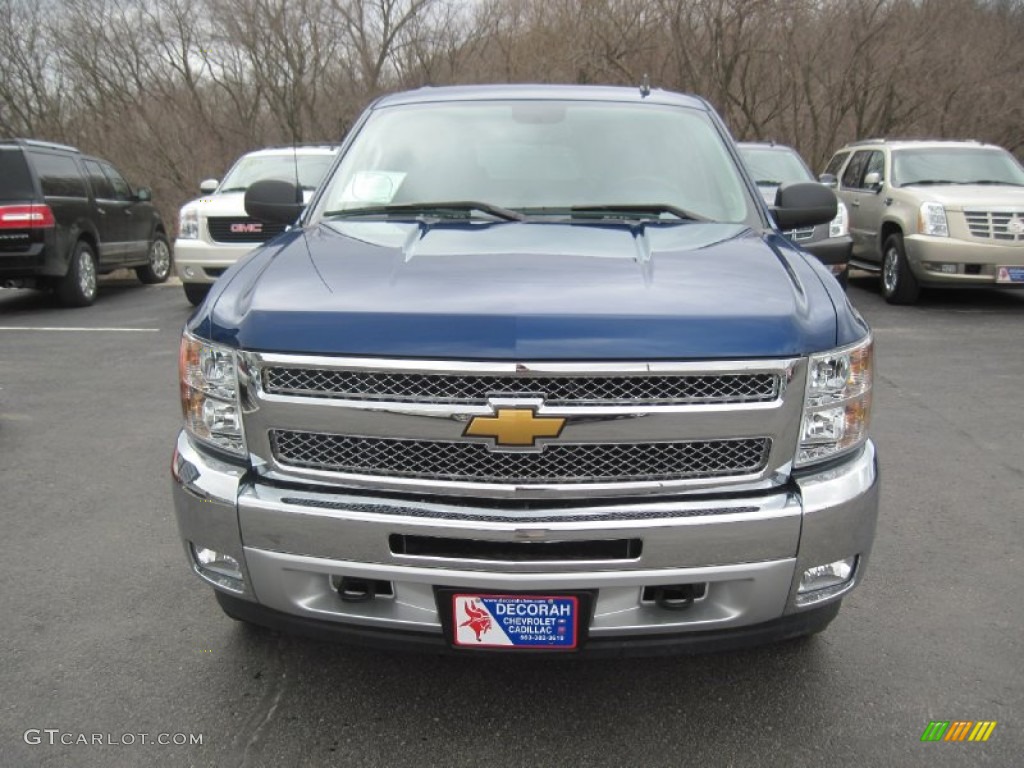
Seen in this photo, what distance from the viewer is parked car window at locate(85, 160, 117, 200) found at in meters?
11.1

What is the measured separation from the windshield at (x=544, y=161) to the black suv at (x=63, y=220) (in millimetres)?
7365

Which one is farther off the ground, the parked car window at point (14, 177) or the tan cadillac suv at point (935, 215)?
the parked car window at point (14, 177)

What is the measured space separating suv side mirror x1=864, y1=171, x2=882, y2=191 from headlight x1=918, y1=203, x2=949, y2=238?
114cm

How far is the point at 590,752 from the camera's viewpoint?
2.43 metres

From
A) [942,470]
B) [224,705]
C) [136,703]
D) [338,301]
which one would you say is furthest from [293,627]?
[942,470]

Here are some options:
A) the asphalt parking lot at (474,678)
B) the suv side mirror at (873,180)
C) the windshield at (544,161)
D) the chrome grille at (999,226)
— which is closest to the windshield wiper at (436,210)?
the windshield at (544,161)

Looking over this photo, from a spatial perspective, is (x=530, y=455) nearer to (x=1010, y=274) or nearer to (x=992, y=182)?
(x=1010, y=274)

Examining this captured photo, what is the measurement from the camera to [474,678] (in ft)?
9.07

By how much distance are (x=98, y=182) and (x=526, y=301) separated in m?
10.8

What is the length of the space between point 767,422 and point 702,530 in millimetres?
317

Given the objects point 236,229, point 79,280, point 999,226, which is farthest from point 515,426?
point 79,280

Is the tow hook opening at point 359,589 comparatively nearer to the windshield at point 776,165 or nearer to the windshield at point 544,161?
the windshield at point 544,161

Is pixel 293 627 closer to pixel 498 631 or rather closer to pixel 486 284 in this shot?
pixel 498 631

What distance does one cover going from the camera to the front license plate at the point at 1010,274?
9.31m
